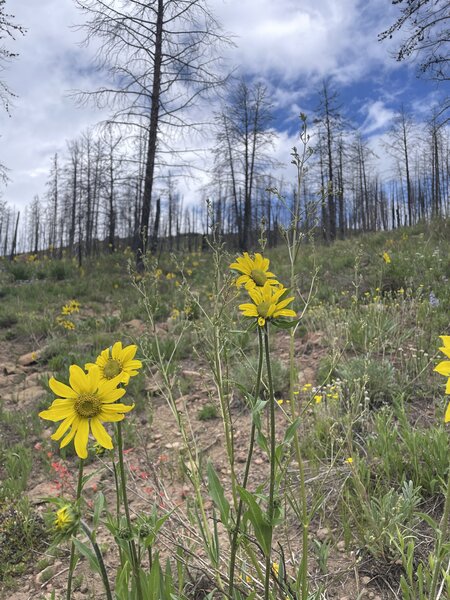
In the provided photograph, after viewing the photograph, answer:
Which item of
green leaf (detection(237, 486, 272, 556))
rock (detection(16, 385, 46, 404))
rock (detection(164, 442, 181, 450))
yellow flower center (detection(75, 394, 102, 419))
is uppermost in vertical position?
yellow flower center (detection(75, 394, 102, 419))

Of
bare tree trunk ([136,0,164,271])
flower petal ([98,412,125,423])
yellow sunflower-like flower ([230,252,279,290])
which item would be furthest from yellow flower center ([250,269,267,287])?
bare tree trunk ([136,0,164,271])

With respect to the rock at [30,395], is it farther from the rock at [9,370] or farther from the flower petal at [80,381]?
the flower petal at [80,381]

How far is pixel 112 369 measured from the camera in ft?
3.83

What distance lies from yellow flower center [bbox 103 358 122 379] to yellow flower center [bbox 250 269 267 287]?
1.57 ft

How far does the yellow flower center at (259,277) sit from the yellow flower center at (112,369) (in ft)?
1.57

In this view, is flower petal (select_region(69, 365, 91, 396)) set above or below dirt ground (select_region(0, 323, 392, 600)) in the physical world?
above

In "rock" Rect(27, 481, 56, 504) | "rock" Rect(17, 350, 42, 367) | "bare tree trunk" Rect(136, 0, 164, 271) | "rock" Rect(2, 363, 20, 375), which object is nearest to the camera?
"rock" Rect(27, 481, 56, 504)

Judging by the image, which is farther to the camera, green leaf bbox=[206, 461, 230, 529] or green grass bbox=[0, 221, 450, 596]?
green grass bbox=[0, 221, 450, 596]

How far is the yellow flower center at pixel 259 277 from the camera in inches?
48.1

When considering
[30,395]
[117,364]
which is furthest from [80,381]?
[30,395]

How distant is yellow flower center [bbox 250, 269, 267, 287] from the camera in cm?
122

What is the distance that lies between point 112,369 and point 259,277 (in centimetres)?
51

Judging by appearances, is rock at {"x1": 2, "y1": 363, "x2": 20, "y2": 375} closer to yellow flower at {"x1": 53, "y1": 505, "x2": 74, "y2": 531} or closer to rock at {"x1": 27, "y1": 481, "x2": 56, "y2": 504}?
rock at {"x1": 27, "y1": 481, "x2": 56, "y2": 504}

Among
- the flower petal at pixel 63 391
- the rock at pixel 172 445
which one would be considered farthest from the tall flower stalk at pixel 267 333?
the rock at pixel 172 445
